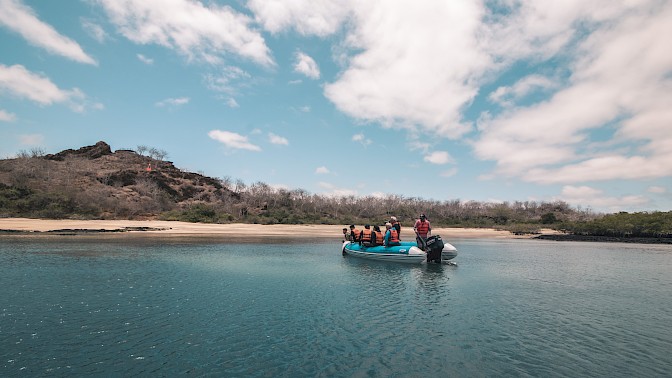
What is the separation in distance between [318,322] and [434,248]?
15.2 metres

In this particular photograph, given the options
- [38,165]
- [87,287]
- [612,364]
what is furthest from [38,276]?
[38,165]

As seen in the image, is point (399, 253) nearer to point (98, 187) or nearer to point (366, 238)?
point (366, 238)

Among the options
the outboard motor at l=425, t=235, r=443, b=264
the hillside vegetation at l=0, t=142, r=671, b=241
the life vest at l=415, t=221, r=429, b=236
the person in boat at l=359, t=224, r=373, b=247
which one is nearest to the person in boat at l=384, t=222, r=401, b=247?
the person in boat at l=359, t=224, r=373, b=247

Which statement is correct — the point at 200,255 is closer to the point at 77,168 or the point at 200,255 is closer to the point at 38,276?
the point at 38,276

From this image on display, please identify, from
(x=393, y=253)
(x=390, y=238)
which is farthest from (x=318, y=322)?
(x=390, y=238)

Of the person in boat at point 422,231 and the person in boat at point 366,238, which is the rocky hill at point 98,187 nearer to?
the person in boat at point 366,238

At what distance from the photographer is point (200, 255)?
2541 cm

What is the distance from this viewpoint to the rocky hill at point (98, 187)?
183 ft

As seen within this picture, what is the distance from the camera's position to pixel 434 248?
2425 cm

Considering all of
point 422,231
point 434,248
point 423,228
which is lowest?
point 434,248

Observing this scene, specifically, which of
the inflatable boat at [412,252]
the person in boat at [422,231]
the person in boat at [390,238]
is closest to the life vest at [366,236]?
the inflatable boat at [412,252]

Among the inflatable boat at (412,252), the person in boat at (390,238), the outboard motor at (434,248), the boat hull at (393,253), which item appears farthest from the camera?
the person in boat at (390,238)

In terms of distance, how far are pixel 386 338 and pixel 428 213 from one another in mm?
99653

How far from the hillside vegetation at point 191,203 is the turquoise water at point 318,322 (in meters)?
46.1
